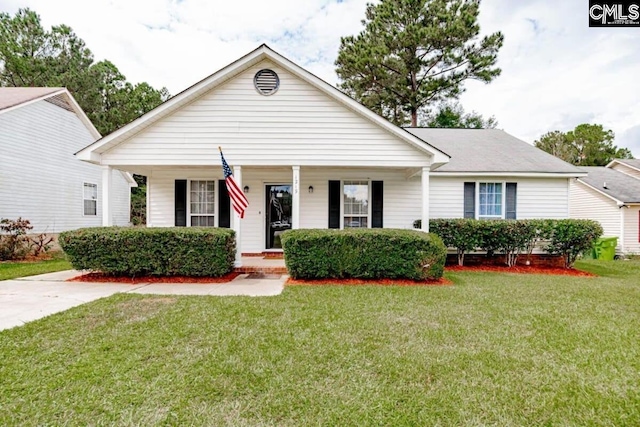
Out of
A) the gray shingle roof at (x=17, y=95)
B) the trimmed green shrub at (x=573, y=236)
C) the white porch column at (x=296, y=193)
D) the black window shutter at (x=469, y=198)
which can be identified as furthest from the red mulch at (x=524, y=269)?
the gray shingle roof at (x=17, y=95)

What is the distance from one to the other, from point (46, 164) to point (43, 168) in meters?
0.22

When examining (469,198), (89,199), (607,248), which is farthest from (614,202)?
(89,199)

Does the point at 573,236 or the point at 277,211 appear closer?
the point at 573,236

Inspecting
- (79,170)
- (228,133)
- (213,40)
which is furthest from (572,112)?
(79,170)

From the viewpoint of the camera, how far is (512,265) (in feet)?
31.4

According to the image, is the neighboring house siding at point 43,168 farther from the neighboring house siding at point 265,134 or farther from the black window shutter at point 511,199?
the black window shutter at point 511,199

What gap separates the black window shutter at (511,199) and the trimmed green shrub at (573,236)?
1.52 meters

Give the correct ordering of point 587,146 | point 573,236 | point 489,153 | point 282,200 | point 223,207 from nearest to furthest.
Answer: point 573,236 < point 223,207 < point 282,200 < point 489,153 < point 587,146

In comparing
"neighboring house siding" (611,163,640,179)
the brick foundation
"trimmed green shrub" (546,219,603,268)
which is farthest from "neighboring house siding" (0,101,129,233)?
"neighboring house siding" (611,163,640,179)

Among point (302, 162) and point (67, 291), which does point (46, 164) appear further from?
point (302, 162)

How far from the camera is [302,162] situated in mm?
8172

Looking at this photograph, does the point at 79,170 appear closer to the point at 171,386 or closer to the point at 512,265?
the point at 171,386

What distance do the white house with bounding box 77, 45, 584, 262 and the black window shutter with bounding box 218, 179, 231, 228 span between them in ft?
0.15

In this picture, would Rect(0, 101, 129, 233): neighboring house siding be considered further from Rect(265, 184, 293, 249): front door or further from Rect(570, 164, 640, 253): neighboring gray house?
Rect(570, 164, 640, 253): neighboring gray house
